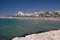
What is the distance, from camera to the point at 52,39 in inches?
224

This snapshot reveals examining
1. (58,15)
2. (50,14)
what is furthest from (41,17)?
(58,15)

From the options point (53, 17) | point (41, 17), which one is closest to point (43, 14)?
point (41, 17)

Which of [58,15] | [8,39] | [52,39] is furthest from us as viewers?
[58,15]

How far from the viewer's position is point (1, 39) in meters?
7.41

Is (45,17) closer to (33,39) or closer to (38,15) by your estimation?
(38,15)

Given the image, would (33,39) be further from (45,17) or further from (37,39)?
(45,17)

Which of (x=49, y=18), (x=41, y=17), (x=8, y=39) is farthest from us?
(x=41, y=17)

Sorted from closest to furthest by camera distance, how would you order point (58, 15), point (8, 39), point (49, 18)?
point (8, 39)
point (58, 15)
point (49, 18)

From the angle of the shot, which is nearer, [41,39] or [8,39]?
[41,39]

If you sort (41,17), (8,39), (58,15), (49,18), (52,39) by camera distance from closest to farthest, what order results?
(52,39) < (8,39) < (58,15) < (49,18) < (41,17)

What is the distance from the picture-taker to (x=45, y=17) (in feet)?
86.8

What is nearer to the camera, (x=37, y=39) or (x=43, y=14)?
(x=37, y=39)

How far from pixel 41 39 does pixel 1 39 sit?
2.38m

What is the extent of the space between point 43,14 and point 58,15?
387cm
